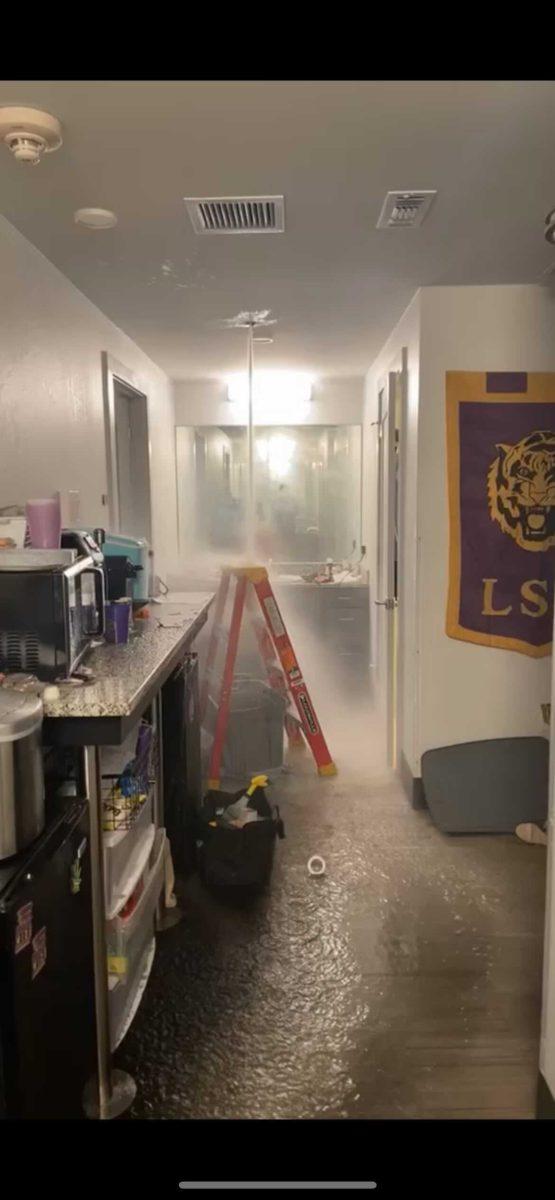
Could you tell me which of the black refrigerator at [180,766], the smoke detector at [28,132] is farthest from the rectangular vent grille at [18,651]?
the smoke detector at [28,132]

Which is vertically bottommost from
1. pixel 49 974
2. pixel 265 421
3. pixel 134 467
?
pixel 49 974

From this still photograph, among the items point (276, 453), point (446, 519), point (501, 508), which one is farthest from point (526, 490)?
point (276, 453)

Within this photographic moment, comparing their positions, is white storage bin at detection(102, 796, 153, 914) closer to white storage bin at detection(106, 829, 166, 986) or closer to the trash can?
white storage bin at detection(106, 829, 166, 986)

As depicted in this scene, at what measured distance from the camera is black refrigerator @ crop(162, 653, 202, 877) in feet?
8.02

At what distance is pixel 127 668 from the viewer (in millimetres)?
1683

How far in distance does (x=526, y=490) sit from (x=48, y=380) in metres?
1.91

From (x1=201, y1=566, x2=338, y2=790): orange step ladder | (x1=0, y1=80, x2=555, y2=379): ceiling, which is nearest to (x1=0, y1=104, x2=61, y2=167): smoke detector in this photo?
(x1=0, y1=80, x2=555, y2=379): ceiling

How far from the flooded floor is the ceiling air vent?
2.16 meters

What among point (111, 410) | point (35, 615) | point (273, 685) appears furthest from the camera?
point (273, 685)

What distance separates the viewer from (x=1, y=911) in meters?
1.06

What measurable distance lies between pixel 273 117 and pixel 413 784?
2.49 meters

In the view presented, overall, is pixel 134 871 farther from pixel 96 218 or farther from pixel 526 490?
pixel 526 490

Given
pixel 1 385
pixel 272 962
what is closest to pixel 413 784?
pixel 272 962

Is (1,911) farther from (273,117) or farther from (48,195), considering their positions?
(48,195)
